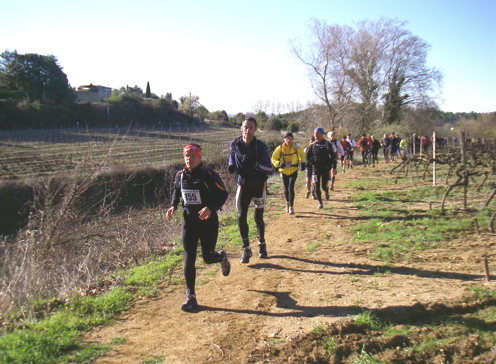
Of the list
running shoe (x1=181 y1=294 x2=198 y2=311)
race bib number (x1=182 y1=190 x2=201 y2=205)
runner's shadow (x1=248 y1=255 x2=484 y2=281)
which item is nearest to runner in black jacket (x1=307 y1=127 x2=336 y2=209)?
runner's shadow (x1=248 y1=255 x2=484 y2=281)

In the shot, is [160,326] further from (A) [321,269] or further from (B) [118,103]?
(B) [118,103]

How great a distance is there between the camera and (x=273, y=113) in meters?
37.5

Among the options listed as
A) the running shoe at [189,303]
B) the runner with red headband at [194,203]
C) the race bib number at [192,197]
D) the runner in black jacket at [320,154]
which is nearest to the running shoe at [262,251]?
the runner with red headband at [194,203]

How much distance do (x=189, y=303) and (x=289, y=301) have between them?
1.17 m

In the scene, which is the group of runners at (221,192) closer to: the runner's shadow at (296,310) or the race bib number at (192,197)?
the race bib number at (192,197)

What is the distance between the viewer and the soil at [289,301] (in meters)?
3.58

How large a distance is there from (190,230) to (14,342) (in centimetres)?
199

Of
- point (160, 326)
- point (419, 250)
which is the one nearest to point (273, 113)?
point (419, 250)

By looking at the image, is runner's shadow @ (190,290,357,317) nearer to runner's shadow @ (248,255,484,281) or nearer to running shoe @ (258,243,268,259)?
runner's shadow @ (248,255,484,281)

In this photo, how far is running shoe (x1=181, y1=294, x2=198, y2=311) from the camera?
4.45m

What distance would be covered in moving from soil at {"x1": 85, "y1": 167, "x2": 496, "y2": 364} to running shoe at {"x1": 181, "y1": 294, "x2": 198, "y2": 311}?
0.06m

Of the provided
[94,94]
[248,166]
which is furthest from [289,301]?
[94,94]

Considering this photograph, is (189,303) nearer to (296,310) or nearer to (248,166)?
(296,310)

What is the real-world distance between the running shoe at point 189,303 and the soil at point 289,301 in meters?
0.06
